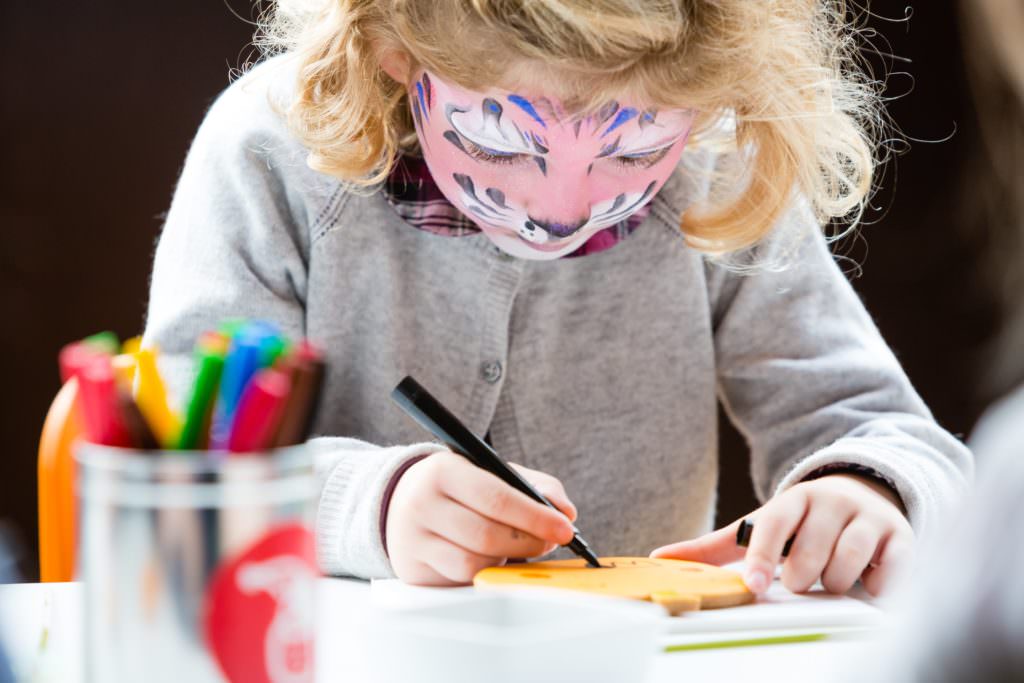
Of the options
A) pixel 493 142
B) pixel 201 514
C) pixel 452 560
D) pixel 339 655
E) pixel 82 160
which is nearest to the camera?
pixel 201 514

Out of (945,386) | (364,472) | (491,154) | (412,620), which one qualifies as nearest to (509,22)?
(491,154)

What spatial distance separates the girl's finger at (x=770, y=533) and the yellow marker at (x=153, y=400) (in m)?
0.34

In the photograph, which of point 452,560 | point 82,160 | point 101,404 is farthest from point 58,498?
point 82,160

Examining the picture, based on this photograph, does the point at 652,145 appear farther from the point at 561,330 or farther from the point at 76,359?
the point at 76,359

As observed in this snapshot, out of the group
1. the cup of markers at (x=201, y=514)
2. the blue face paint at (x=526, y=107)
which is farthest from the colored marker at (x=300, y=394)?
the blue face paint at (x=526, y=107)

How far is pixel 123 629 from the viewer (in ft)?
1.20

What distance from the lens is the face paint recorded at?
0.70 meters

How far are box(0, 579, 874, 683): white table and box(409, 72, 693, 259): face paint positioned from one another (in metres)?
0.29

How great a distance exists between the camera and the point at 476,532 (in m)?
0.63

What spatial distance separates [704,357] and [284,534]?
600 mm

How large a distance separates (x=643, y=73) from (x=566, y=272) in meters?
0.25

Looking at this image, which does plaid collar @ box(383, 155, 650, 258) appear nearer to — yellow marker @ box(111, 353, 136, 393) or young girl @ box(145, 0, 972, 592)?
young girl @ box(145, 0, 972, 592)

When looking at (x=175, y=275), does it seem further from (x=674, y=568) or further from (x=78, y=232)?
(x=78, y=232)

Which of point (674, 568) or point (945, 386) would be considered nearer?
point (674, 568)
